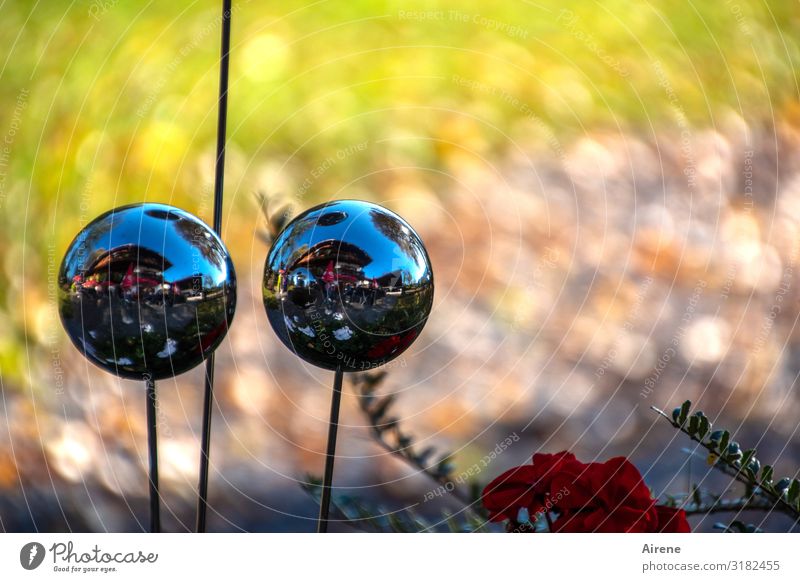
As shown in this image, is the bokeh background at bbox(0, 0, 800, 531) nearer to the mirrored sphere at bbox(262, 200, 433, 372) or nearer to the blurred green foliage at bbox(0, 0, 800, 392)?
the blurred green foliage at bbox(0, 0, 800, 392)

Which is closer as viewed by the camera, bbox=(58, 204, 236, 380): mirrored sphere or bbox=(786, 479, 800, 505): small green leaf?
bbox=(58, 204, 236, 380): mirrored sphere

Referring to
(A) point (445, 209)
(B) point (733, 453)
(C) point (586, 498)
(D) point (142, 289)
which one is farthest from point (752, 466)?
(A) point (445, 209)

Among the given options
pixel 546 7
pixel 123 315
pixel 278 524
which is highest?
pixel 546 7

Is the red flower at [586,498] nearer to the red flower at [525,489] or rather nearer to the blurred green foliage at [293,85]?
the red flower at [525,489]

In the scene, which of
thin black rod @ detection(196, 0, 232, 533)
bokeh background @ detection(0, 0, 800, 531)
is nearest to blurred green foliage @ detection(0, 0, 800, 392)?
bokeh background @ detection(0, 0, 800, 531)

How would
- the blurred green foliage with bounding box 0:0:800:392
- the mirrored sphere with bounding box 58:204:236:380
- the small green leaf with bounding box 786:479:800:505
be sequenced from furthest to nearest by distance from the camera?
the blurred green foliage with bounding box 0:0:800:392 < the small green leaf with bounding box 786:479:800:505 < the mirrored sphere with bounding box 58:204:236:380

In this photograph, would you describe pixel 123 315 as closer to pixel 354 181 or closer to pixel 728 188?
pixel 354 181
